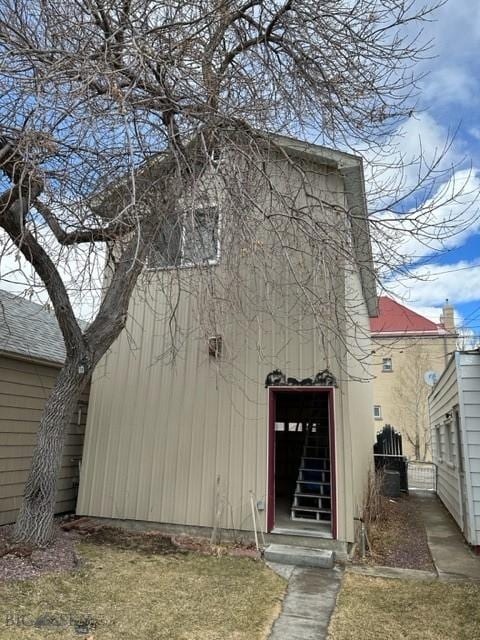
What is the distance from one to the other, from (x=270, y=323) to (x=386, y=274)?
7.07 feet

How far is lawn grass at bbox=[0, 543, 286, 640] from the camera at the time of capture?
143 inches

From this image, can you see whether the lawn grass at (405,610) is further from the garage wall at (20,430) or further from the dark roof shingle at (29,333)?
the dark roof shingle at (29,333)

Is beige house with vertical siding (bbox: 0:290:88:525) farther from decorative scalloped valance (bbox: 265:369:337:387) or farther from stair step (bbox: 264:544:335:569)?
stair step (bbox: 264:544:335:569)

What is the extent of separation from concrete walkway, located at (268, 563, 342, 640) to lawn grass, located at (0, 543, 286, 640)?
12 centimetres

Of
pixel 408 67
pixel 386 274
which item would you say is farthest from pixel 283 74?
pixel 386 274

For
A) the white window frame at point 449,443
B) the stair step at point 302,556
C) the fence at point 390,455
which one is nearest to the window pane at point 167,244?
the stair step at point 302,556

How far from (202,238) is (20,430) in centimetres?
430

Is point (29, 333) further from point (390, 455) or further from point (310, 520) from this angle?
point (390, 455)

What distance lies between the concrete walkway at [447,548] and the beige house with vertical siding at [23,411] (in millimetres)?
5857

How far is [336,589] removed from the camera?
4789 millimetres

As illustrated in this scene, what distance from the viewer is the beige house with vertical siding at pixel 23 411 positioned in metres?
6.88

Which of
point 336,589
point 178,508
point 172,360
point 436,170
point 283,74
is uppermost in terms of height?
point 283,74

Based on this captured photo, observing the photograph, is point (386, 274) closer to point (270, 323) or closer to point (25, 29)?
point (270, 323)

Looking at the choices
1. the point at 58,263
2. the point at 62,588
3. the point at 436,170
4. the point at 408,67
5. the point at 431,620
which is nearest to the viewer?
the point at 431,620
